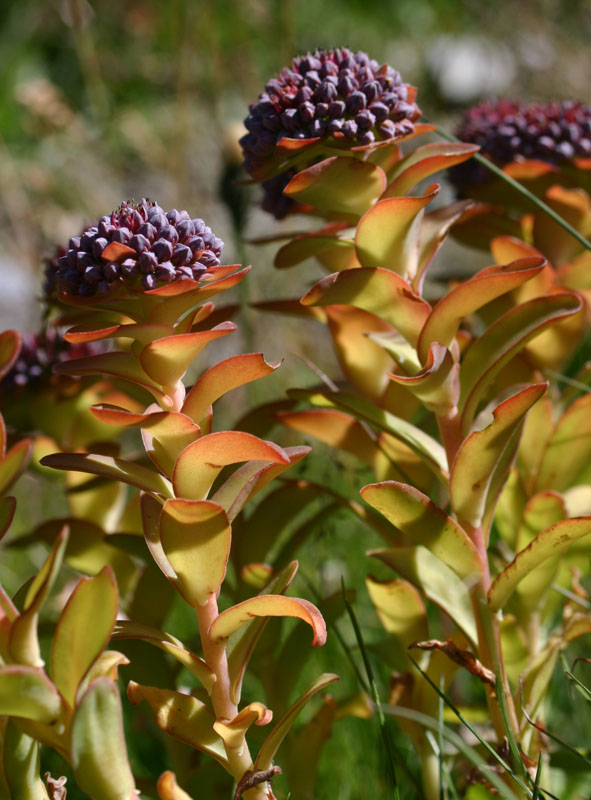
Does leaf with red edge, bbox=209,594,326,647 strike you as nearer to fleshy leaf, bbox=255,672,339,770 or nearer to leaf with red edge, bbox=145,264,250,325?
fleshy leaf, bbox=255,672,339,770

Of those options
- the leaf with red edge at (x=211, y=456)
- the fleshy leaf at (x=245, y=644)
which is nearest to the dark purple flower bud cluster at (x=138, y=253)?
the leaf with red edge at (x=211, y=456)

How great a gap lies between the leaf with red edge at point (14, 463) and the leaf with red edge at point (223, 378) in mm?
107

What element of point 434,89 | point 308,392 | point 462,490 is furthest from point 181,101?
point 434,89

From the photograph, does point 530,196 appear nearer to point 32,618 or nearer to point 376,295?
point 376,295

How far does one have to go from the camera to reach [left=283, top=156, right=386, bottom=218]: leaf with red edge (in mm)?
575

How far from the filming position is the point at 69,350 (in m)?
0.83

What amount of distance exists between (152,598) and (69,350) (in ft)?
0.89

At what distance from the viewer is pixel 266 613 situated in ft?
1.64

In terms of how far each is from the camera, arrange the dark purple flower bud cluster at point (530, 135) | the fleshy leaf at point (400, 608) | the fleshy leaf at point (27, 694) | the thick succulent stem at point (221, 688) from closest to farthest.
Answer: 1. the fleshy leaf at point (27, 694)
2. the thick succulent stem at point (221, 688)
3. the fleshy leaf at point (400, 608)
4. the dark purple flower bud cluster at point (530, 135)

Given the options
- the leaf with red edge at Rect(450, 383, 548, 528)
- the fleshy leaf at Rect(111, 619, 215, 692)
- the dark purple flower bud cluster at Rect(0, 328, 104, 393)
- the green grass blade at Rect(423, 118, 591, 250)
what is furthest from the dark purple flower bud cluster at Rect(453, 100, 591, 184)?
the fleshy leaf at Rect(111, 619, 215, 692)

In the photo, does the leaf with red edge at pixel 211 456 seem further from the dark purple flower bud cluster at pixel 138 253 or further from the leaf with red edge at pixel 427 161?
the leaf with red edge at pixel 427 161

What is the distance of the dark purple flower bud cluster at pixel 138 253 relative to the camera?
50cm

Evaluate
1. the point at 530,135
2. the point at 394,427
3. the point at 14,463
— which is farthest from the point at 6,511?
the point at 530,135

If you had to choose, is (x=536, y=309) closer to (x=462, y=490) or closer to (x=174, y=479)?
(x=462, y=490)
